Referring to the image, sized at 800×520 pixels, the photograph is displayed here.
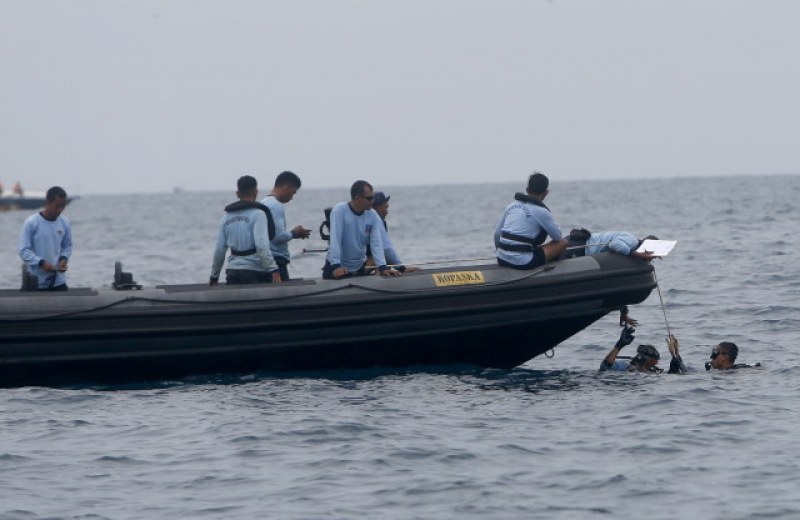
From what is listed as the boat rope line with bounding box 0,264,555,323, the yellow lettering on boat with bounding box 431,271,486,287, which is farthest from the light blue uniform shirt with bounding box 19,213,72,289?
the yellow lettering on boat with bounding box 431,271,486,287

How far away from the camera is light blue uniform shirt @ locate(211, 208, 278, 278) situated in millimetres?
10891

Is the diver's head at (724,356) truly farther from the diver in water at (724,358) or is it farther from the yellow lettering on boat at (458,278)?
the yellow lettering on boat at (458,278)

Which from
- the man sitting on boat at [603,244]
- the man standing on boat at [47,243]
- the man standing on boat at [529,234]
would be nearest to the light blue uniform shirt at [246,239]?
the man standing on boat at [47,243]

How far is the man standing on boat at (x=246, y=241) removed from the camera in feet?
35.7

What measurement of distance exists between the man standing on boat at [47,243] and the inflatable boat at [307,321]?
33 cm

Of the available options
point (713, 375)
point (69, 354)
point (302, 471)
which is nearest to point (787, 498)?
point (302, 471)

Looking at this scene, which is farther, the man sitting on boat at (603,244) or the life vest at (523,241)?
the man sitting on boat at (603,244)

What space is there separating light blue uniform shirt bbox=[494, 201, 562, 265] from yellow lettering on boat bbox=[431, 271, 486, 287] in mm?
344

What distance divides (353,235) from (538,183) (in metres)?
1.64

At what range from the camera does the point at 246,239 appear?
36.2 ft

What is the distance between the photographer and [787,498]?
757 cm

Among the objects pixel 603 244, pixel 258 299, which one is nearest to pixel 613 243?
pixel 603 244

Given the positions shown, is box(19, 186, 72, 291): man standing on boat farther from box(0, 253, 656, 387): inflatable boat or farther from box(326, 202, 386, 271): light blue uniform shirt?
box(326, 202, 386, 271): light blue uniform shirt

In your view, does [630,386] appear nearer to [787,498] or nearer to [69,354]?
[787,498]
